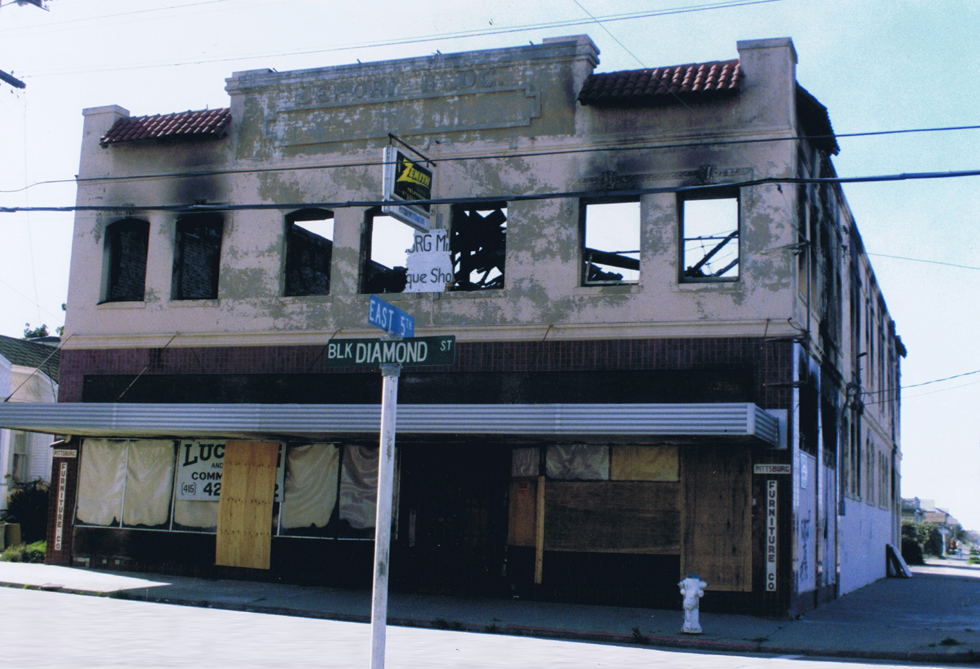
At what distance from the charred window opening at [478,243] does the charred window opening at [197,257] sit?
5090 mm

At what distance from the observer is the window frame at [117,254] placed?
820 inches

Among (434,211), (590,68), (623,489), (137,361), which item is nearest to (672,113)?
(590,68)

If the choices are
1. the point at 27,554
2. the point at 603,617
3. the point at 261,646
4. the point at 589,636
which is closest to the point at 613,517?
the point at 603,617

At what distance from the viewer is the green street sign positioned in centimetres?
851

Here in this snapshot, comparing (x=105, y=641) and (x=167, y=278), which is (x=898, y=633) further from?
(x=167, y=278)

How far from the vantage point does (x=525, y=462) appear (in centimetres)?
1747

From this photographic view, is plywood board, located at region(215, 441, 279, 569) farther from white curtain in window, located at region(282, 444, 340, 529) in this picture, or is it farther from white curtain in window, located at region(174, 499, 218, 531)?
white curtain in window, located at region(282, 444, 340, 529)

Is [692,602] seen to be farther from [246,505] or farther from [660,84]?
[246,505]

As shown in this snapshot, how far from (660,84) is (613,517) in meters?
7.58

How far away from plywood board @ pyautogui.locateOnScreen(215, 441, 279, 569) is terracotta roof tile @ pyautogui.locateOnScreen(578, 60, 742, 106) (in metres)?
9.03

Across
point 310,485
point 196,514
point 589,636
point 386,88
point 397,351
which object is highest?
point 386,88

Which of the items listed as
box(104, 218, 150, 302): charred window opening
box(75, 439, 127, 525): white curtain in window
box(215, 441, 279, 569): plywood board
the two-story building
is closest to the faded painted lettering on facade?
the two-story building

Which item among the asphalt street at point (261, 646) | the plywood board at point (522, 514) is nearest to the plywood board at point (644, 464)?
the plywood board at point (522, 514)

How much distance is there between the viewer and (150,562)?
19.7 meters
